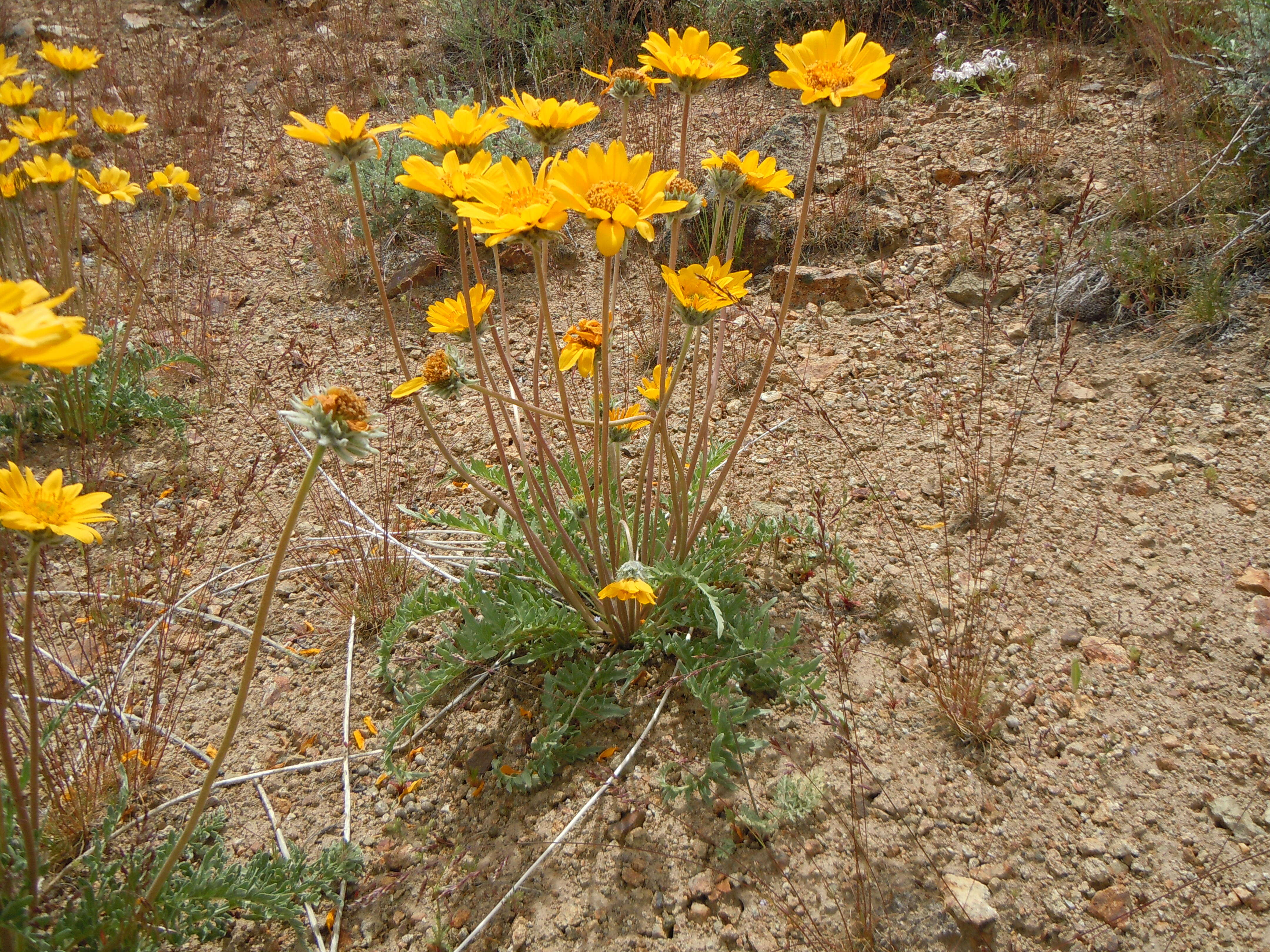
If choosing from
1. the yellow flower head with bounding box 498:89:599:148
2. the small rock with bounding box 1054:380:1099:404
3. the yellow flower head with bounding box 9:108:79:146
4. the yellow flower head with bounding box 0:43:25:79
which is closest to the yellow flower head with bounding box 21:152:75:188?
the yellow flower head with bounding box 9:108:79:146

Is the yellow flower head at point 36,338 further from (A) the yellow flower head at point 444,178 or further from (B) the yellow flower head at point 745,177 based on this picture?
(B) the yellow flower head at point 745,177

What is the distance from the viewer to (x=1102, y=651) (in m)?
2.25

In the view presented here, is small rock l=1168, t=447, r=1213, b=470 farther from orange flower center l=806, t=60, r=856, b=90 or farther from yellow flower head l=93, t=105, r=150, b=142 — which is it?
yellow flower head l=93, t=105, r=150, b=142

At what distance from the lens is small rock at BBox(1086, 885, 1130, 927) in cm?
170

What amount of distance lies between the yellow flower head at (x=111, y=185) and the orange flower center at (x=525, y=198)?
2.70 metres

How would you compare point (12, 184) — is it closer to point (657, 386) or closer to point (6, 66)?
point (6, 66)

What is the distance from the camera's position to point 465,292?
1817 millimetres

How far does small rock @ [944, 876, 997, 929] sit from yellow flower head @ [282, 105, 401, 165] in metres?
2.08

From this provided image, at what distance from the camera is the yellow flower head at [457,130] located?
1.75 m

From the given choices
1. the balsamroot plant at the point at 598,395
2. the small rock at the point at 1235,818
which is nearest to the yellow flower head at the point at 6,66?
the balsamroot plant at the point at 598,395

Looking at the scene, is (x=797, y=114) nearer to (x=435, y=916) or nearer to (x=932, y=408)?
(x=932, y=408)

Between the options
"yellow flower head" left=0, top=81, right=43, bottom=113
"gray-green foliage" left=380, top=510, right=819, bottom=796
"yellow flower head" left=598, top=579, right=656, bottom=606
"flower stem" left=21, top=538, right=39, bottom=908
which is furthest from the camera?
"yellow flower head" left=0, top=81, right=43, bottom=113

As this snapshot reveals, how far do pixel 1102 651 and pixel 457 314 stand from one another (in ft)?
6.86

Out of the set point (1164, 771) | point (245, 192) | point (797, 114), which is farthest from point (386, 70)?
point (1164, 771)
